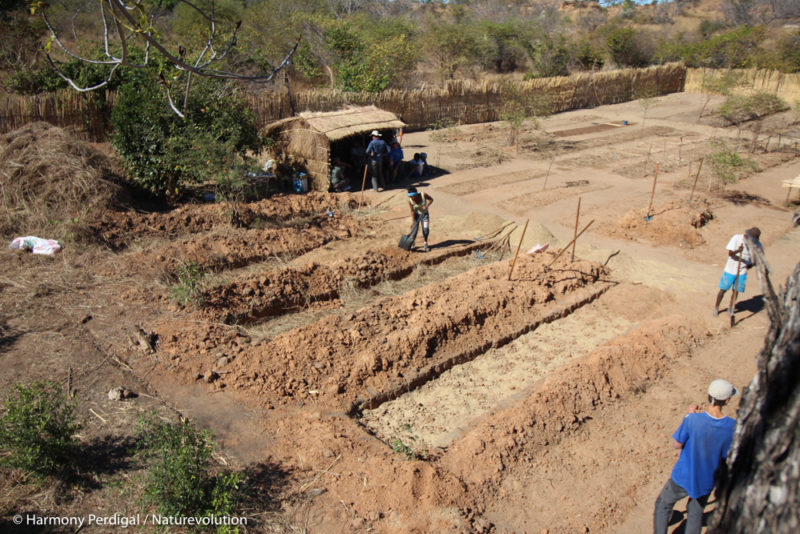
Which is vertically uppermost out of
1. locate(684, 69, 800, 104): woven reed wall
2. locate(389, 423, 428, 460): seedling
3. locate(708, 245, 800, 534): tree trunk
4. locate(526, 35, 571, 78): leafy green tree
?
locate(526, 35, 571, 78): leafy green tree

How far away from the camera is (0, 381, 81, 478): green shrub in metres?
4.33

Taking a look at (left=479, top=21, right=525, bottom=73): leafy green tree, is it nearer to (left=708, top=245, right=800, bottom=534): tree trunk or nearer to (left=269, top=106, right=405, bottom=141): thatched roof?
(left=269, top=106, right=405, bottom=141): thatched roof

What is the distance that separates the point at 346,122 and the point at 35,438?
10159 mm

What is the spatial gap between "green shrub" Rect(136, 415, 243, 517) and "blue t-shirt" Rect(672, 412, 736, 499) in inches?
125

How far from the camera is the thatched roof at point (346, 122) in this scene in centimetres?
1272

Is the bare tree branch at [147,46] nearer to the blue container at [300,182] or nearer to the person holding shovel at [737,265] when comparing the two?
the person holding shovel at [737,265]

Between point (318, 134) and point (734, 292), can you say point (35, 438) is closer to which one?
point (734, 292)

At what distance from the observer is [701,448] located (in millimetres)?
3861

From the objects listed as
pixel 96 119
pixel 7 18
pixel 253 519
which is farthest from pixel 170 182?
pixel 7 18

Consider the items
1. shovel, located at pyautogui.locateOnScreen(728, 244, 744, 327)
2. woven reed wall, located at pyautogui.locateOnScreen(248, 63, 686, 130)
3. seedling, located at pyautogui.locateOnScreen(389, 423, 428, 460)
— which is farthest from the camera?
woven reed wall, located at pyautogui.locateOnScreen(248, 63, 686, 130)

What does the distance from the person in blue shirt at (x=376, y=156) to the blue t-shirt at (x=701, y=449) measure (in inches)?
402

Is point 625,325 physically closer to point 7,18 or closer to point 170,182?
point 170,182

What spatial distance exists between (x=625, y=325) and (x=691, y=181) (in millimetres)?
8204

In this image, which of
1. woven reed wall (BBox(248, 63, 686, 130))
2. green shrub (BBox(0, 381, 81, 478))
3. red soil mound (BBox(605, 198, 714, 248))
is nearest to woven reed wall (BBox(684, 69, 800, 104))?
woven reed wall (BBox(248, 63, 686, 130))
